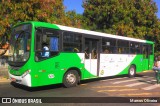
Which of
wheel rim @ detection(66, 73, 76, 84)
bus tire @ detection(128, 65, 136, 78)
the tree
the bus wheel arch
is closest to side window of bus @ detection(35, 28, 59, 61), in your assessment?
the bus wheel arch

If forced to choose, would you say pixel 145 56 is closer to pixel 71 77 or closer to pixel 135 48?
pixel 135 48

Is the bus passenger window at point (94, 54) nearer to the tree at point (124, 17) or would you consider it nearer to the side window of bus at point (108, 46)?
the side window of bus at point (108, 46)

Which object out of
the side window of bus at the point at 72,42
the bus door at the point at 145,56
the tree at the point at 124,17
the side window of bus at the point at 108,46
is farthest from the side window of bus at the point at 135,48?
the tree at the point at 124,17

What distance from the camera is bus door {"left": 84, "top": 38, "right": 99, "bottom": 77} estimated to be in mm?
12836

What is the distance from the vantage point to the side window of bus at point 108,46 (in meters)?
14.0

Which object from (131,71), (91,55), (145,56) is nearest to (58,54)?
(91,55)

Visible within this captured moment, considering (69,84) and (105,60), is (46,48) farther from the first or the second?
(105,60)

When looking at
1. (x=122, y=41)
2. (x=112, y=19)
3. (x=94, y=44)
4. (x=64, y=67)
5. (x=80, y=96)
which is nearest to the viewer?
(x=80, y=96)

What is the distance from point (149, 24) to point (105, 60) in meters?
15.5

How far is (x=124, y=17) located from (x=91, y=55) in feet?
45.4

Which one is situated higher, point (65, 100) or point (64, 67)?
point (64, 67)

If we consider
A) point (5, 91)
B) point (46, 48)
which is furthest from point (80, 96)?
point (5, 91)

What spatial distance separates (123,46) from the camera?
15.8 m

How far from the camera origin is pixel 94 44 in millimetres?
13352
